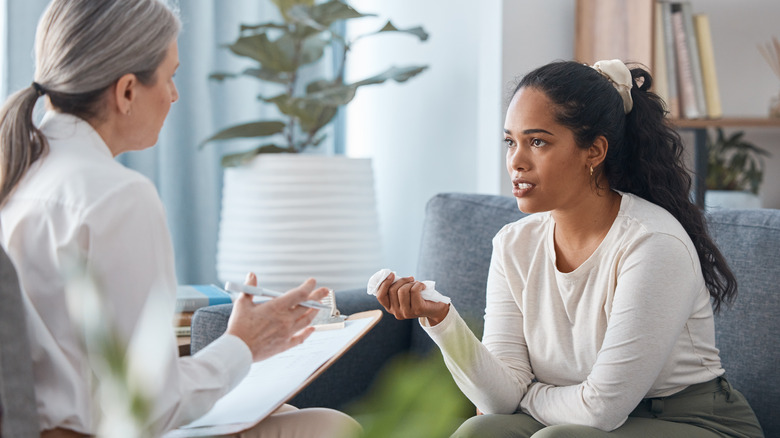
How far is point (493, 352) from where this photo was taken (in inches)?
55.4

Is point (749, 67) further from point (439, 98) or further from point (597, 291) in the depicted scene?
point (597, 291)

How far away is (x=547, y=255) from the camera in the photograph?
137 cm

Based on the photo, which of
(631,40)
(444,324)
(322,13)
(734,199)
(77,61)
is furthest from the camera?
(322,13)

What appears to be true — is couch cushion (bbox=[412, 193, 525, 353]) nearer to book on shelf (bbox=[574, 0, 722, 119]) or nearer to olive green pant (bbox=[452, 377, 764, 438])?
olive green pant (bbox=[452, 377, 764, 438])

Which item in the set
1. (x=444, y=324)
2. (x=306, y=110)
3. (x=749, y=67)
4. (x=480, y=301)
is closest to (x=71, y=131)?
(x=444, y=324)

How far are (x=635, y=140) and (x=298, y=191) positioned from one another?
3.76 feet

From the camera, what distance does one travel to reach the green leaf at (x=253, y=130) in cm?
232

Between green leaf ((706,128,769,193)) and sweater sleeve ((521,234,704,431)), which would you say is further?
green leaf ((706,128,769,193))

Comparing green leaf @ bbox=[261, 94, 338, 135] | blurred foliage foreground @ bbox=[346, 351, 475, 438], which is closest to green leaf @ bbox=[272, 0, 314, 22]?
green leaf @ bbox=[261, 94, 338, 135]

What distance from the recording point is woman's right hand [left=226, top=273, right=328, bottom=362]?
37.0 inches

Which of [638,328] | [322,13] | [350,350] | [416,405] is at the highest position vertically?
[322,13]

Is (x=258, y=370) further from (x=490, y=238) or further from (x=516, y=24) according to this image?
(x=516, y=24)

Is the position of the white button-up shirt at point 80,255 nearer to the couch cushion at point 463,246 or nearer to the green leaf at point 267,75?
the couch cushion at point 463,246

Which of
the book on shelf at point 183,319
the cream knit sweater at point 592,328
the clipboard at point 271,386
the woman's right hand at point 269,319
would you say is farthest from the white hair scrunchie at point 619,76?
the book on shelf at point 183,319
